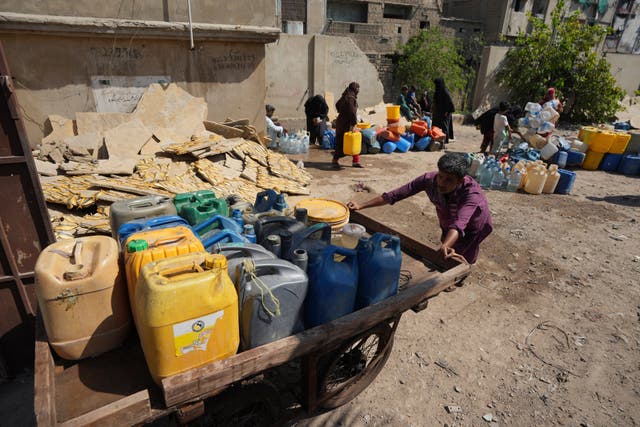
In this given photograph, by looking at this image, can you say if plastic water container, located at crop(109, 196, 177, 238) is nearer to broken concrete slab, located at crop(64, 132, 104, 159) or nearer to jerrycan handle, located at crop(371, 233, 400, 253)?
jerrycan handle, located at crop(371, 233, 400, 253)

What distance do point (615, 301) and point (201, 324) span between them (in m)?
4.44

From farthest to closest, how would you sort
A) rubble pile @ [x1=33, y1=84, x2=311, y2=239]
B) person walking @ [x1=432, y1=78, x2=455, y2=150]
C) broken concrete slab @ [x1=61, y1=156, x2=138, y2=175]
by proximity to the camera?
person walking @ [x1=432, y1=78, x2=455, y2=150]
broken concrete slab @ [x1=61, y1=156, x2=138, y2=175]
rubble pile @ [x1=33, y1=84, x2=311, y2=239]

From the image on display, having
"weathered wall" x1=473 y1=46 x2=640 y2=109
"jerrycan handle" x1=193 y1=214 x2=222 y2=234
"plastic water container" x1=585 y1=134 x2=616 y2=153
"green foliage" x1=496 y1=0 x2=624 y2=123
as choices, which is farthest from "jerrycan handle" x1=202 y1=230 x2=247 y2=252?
"green foliage" x1=496 y1=0 x2=624 y2=123

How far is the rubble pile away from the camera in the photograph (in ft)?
15.0

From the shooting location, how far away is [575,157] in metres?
8.51

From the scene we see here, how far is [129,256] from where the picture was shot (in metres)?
1.60

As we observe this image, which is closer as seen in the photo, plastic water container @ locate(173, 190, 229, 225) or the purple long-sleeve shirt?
plastic water container @ locate(173, 190, 229, 225)

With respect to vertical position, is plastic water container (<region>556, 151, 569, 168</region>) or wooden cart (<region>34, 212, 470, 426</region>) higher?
wooden cart (<region>34, 212, 470, 426</region>)

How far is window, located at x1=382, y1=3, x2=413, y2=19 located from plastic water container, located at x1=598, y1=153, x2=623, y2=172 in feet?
70.1

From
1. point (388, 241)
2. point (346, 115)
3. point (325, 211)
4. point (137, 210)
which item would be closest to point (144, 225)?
point (137, 210)

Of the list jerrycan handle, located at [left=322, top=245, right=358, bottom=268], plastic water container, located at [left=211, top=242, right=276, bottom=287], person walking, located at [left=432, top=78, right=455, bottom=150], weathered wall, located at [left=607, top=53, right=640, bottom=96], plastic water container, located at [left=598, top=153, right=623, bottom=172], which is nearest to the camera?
plastic water container, located at [left=211, top=242, right=276, bottom=287]

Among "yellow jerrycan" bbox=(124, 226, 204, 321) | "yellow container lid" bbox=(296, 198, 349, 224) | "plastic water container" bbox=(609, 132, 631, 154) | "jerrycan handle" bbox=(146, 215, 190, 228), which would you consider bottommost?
"plastic water container" bbox=(609, 132, 631, 154)

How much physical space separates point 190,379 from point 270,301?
17.4 inches

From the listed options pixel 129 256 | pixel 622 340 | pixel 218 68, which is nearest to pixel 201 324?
pixel 129 256
